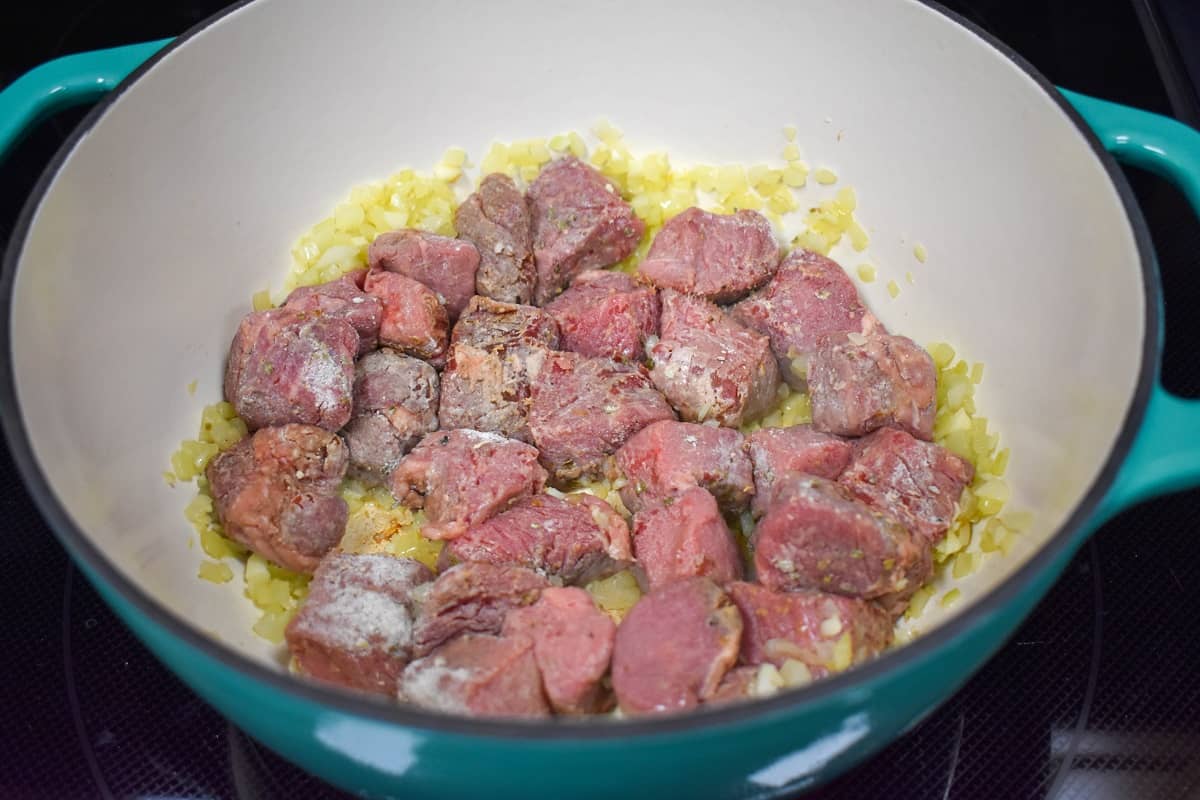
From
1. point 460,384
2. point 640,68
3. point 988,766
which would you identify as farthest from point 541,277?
point 988,766

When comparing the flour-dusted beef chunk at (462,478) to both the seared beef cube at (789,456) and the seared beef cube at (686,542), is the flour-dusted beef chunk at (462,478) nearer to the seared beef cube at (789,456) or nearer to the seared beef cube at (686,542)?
the seared beef cube at (686,542)

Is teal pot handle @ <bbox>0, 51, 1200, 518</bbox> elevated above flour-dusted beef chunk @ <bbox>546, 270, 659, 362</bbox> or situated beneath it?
elevated above

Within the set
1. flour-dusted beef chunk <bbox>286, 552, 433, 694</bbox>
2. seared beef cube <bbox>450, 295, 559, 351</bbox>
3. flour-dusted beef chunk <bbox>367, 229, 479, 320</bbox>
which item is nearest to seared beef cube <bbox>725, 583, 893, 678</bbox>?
flour-dusted beef chunk <bbox>286, 552, 433, 694</bbox>

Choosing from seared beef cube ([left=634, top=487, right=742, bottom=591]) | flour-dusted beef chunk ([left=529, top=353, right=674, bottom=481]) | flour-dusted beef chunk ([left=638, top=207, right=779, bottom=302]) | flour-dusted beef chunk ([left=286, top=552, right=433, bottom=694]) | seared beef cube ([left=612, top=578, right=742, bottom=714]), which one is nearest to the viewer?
seared beef cube ([left=612, top=578, right=742, bottom=714])

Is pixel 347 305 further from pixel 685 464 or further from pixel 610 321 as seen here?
pixel 685 464

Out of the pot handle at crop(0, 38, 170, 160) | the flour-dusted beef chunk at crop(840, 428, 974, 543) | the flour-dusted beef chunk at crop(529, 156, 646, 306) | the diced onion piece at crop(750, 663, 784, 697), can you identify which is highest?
the pot handle at crop(0, 38, 170, 160)

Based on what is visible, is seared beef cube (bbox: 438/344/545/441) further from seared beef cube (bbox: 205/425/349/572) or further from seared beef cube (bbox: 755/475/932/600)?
seared beef cube (bbox: 755/475/932/600)

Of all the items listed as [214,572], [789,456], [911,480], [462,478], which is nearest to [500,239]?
[462,478]
